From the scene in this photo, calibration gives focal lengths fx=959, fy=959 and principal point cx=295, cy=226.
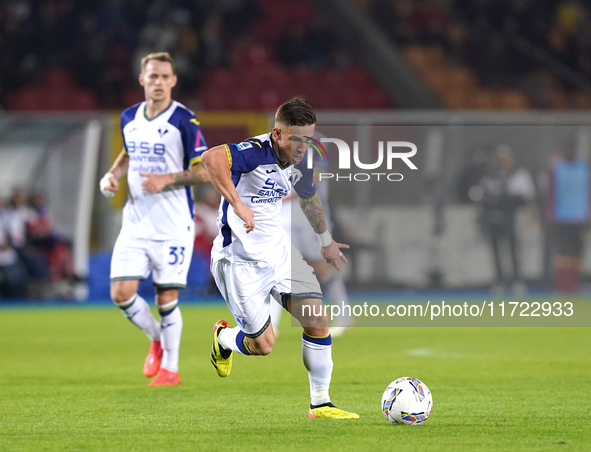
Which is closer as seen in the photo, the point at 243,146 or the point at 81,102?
the point at 243,146

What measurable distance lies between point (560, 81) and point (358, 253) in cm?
814

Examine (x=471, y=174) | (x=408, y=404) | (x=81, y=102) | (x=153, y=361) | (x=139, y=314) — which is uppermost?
(x=81, y=102)

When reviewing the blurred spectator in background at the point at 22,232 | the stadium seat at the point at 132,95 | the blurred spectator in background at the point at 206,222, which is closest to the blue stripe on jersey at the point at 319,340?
the blurred spectator in background at the point at 206,222

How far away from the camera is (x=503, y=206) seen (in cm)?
1548

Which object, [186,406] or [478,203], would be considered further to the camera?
[478,203]

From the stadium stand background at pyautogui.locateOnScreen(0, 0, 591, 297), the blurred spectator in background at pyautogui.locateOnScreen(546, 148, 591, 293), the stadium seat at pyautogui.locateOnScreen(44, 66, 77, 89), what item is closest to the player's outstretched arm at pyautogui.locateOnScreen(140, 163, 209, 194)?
the stadium stand background at pyautogui.locateOnScreen(0, 0, 591, 297)

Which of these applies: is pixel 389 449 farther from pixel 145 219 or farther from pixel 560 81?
pixel 560 81

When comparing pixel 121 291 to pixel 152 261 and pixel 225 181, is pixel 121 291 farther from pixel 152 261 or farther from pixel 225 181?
pixel 225 181

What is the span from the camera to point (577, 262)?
15.4 m

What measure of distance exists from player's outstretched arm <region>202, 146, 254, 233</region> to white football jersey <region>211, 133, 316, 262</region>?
66 mm

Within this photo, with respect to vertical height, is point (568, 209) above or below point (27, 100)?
below

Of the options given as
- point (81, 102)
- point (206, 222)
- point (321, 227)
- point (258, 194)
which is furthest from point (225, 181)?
→ point (81, 102)

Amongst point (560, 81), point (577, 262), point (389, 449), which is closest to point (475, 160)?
point (577, 262)

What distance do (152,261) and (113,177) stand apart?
2.33ft
